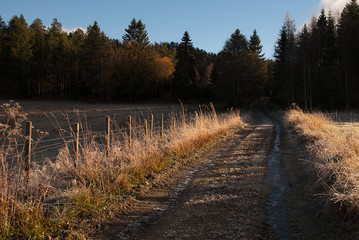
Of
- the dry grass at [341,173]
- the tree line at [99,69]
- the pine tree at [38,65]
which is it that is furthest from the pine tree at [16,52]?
the dry grass at [341,173]

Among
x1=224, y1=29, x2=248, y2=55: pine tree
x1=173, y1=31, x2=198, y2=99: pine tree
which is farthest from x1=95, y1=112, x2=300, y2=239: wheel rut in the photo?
x1=173, y1=31, x2=198, y2=99: pine tree

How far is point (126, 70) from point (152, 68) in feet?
20.5

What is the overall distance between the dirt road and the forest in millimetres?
33265

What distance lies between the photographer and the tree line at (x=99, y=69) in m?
56.1

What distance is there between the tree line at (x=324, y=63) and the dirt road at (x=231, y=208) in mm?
30602

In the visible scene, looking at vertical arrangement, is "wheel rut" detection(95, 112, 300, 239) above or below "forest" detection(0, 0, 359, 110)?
below

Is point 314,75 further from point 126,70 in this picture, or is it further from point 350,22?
point 126,70

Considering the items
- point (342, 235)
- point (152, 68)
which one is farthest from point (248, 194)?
point (152, 68)

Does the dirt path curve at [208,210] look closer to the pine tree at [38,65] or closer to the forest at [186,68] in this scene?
the forest at [186,68]

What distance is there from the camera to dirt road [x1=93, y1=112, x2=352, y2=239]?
11.3 feet

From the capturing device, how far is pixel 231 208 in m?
4.22

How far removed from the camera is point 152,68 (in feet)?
194

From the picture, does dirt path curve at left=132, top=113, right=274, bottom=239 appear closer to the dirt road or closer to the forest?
the dirt road

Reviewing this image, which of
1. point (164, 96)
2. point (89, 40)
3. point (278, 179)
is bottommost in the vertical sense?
point (278, 179)
